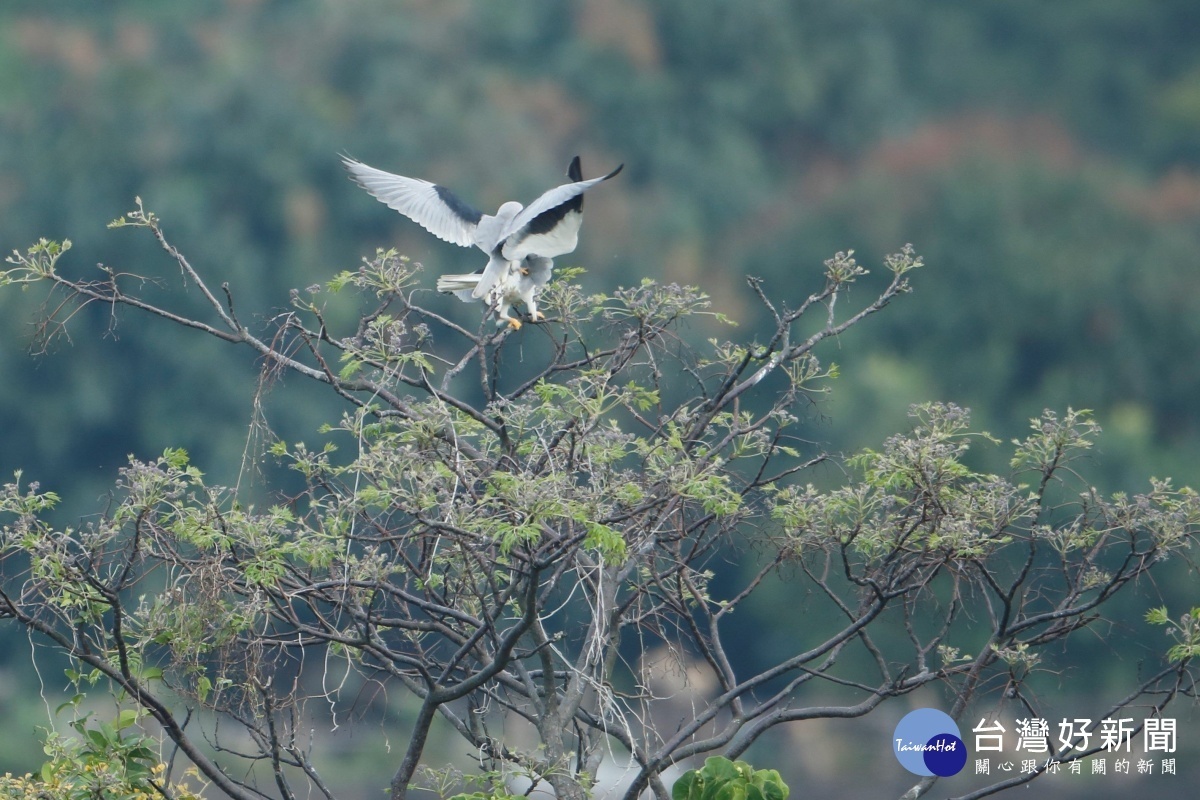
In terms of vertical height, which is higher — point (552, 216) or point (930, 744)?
point (552, 216)

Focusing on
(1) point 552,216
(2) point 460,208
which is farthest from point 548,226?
(2) point 460,208

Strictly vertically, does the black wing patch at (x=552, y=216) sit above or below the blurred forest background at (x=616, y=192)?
Result: below

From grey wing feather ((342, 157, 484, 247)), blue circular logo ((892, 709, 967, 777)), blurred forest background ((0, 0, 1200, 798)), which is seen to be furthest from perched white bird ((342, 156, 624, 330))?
blurred forest background ((0, 0, 1200, 798))

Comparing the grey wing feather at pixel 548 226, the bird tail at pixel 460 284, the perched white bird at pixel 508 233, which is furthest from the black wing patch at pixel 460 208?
the grey wing feather at pixel 548 226

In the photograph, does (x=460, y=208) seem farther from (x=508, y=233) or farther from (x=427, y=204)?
(x=508, y=233)

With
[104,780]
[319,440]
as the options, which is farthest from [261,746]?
[319,440]

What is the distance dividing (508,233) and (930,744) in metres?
1.97

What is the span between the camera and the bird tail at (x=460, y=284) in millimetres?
4910

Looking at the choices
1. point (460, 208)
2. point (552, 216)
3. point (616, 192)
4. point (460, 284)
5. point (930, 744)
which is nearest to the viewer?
point (930, 744)

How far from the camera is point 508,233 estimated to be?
4664 mm

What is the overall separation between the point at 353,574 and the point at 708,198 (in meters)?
17.0

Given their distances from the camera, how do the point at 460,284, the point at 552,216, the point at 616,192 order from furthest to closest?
the point at 616,192
the point at 460,284
the point at 552,216

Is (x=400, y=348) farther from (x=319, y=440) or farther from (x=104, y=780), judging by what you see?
(x=319, y=440)

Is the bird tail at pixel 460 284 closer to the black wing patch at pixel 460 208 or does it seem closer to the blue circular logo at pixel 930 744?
the black wing patch at pixel 460 208
